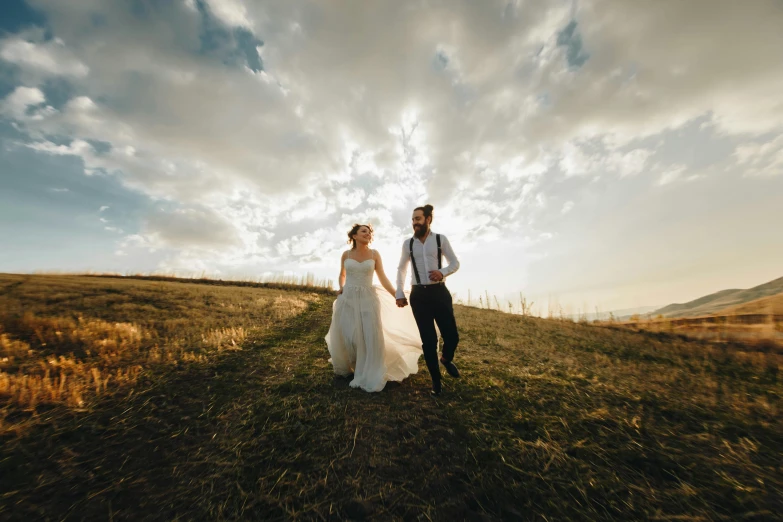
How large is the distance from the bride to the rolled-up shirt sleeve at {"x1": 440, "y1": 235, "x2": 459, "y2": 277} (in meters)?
1.68

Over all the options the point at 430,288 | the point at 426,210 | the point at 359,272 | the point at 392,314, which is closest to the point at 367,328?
the point at 392,314

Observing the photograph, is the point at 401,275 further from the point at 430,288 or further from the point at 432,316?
the point at 432,316

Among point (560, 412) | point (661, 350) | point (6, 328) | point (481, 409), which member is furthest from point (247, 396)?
point (661, 350)

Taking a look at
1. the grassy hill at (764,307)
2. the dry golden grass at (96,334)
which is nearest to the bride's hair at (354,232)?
the dry golden grass at (96,334)

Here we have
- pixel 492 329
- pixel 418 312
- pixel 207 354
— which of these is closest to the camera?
pixel 418 312

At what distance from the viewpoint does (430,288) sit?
5.72 metres

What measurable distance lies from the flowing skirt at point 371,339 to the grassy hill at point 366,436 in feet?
1.17

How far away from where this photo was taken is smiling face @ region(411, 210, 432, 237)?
19.3ft

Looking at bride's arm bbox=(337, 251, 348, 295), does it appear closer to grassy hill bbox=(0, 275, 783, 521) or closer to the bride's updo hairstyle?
the bride's updo hairstyle

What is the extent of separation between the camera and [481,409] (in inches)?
201

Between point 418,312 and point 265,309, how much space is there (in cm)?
1171

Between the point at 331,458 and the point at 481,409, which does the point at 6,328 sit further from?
the point at 481,409

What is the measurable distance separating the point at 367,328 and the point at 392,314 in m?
1.05

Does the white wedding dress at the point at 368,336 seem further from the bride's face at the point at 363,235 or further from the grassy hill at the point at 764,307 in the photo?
the grassy hill at the point at 764,307
